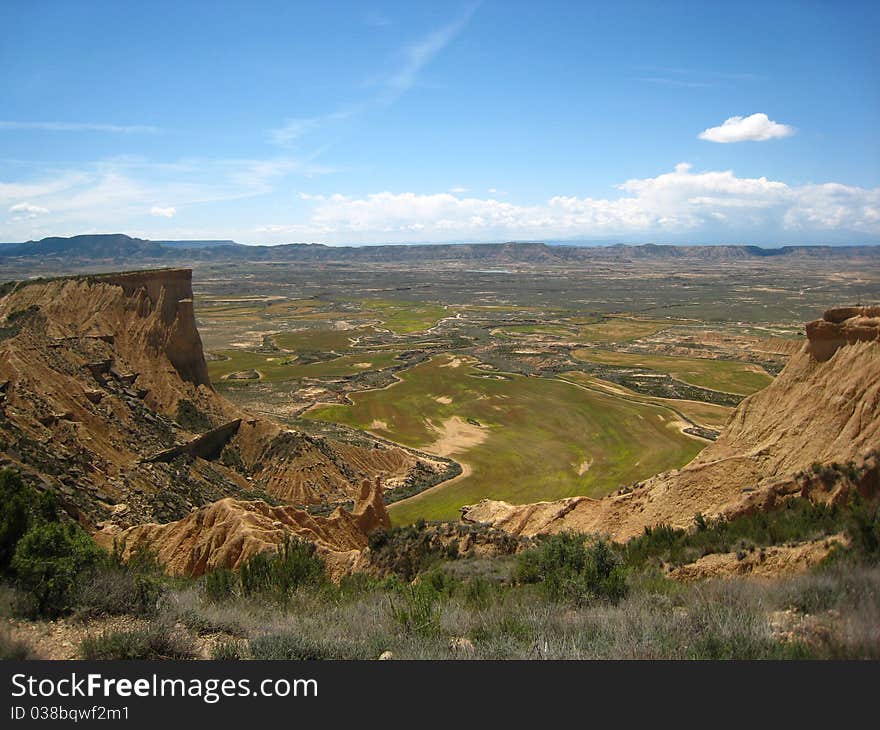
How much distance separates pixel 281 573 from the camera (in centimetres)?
1441

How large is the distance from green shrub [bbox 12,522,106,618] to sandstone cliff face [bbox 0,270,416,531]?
39.8 feet

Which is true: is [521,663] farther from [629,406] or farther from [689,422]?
[629,406]

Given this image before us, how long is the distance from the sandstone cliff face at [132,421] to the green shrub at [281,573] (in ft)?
34.0

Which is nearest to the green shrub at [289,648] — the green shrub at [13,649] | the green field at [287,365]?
the green shrub at [13,649]

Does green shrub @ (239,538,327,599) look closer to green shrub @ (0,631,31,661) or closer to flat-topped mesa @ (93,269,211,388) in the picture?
green shrub @ (0,631,31,661)

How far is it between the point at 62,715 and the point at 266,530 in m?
14.1

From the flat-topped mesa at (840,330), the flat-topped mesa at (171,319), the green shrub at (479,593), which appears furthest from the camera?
the flat-topped mesa at (171,319)

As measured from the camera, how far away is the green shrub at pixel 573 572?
1105cm

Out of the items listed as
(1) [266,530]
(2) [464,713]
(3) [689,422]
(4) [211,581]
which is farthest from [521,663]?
(3) [689,422]

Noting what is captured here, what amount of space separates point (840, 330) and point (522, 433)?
93.9 ft

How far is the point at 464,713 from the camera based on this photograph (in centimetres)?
575

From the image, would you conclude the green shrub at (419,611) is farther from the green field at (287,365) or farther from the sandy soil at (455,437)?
the green field at (287,365)

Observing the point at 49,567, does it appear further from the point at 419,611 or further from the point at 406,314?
the point at 406,314

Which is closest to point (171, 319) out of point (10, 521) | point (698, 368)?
point (10, 521)
